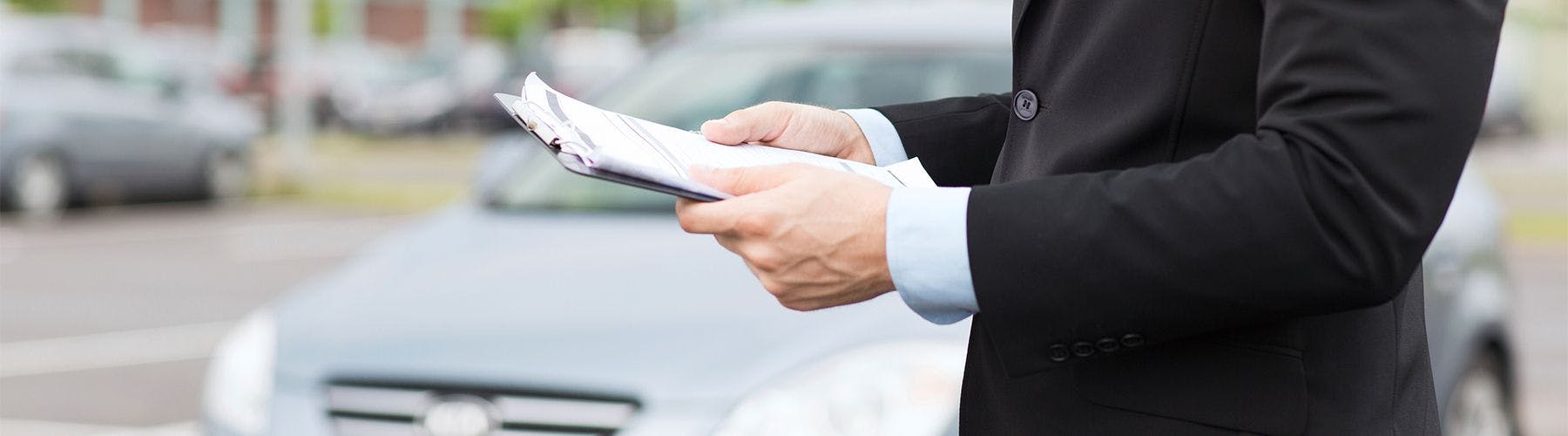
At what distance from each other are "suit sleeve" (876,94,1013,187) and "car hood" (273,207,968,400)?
1128 mm

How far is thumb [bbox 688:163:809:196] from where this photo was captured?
1.38 m

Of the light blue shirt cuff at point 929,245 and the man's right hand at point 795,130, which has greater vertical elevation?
the man's right hand at point 795,130

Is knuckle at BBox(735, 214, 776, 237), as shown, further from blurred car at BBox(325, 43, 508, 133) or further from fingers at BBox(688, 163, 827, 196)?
blurred car at BBox(325, 43, 508, 133)

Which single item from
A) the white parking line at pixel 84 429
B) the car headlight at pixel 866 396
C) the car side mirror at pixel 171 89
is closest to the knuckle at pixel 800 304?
Answer: the car headlight at pixel 866 396

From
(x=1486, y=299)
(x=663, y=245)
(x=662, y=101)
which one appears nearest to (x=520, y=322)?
(x=663, y=245)

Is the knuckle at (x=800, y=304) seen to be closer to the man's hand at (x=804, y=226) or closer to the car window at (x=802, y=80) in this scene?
the man's hand at (x=804, y=226)

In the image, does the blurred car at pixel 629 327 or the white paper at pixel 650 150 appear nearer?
the white paper at pixel 650 150

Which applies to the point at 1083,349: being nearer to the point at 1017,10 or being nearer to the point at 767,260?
the point at 767,260

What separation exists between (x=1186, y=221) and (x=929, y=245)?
192 mm

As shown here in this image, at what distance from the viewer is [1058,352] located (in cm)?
Result: 138

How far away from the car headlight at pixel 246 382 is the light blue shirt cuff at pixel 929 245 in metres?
2.12

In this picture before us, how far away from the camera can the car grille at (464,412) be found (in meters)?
2.97

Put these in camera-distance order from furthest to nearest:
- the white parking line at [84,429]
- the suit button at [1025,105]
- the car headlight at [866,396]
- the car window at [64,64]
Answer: the car window at [64,64]
the white parking line at [84,429]
the car headlight at [866,396]
the suit button at [1025,105]

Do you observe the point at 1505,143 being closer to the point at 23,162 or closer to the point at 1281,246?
the point at 23,162
